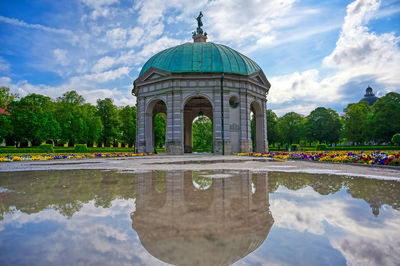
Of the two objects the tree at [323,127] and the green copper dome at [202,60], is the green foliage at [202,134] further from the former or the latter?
the green copper dome at [202,60]

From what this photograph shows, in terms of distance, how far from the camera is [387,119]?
1802 inches

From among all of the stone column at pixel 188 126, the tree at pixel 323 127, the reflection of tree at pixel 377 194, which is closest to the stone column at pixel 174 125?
the stone column at pixel 188 126

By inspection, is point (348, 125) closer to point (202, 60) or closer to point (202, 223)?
point (202, 60)

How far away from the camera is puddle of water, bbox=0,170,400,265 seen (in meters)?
2.34

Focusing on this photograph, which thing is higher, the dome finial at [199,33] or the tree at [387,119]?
the dome finial at [199,33]

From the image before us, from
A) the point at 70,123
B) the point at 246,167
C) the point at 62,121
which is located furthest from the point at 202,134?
the point at 246,167

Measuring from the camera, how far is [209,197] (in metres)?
4.89

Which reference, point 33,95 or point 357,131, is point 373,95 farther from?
point 33,95

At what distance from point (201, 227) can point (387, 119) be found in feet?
184

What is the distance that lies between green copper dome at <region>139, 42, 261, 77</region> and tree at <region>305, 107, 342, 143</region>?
31.3m

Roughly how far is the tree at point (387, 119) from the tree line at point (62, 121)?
54505 millimetres

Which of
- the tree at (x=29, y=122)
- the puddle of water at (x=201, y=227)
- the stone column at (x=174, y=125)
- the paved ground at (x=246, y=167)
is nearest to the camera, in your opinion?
the puddle of water at (x=201, y=227)

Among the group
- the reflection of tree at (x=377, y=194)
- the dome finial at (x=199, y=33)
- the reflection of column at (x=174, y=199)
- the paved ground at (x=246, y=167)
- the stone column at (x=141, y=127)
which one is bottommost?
the paved ground at (x=246, y=167)

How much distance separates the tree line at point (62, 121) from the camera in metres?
44.5
